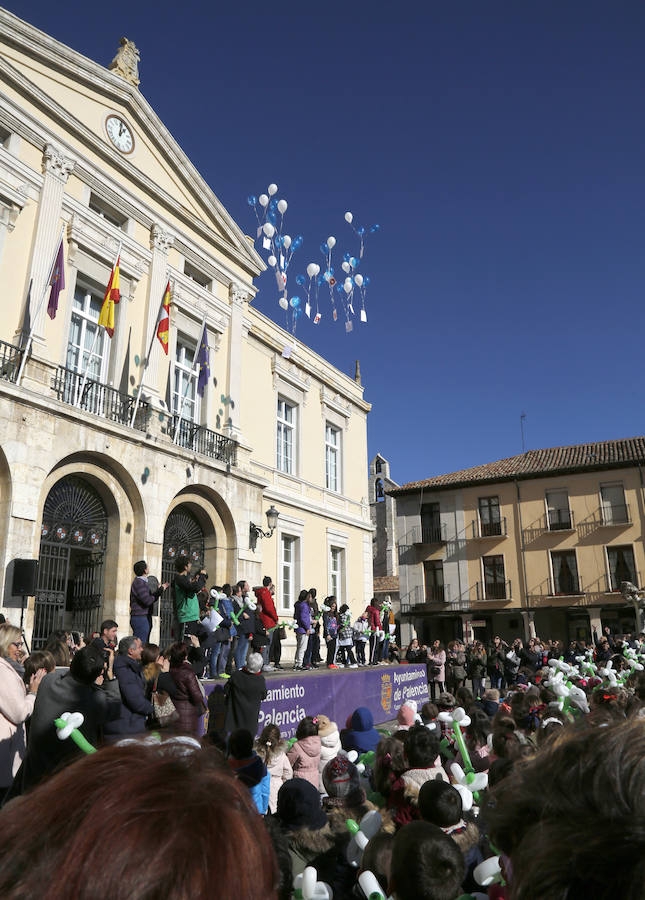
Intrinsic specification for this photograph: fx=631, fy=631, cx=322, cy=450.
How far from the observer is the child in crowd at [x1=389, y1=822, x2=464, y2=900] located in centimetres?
231

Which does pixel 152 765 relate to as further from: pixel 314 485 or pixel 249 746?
pixel 314 485

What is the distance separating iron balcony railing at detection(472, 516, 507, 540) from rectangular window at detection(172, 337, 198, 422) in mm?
20707

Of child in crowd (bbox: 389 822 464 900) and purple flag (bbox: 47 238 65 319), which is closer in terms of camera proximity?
child in crowd (bbox: 389 822 464 900)

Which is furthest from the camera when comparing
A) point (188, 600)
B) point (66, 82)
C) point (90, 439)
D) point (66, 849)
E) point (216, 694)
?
point (66, 82)

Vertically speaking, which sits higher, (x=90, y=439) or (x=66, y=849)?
(x=90, y=439)

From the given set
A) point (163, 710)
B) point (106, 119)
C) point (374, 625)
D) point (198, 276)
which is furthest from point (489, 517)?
point (163, 710)

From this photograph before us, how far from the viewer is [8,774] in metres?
4.56

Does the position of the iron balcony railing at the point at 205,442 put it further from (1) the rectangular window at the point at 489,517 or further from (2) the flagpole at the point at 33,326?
(1) the rectangular window at the point at 489,517

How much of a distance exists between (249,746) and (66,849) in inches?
173

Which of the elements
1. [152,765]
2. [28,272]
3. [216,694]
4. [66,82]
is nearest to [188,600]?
[216,694]

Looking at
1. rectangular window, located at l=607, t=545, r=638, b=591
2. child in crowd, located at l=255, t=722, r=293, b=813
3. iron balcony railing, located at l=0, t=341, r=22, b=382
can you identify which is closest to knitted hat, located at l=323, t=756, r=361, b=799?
child in crowd, located at l=255, t=722, r=293, b=813

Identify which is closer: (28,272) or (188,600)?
(188,600)

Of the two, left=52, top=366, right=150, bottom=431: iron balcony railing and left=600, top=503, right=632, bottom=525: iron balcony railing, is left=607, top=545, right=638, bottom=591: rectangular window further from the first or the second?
left=52, top=366, right=150, bottom=431: iron balcony railing

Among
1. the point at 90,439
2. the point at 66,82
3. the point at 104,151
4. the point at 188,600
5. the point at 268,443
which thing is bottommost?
the point at 188,600
